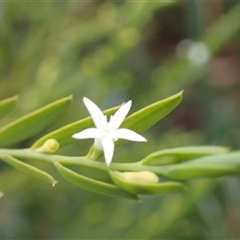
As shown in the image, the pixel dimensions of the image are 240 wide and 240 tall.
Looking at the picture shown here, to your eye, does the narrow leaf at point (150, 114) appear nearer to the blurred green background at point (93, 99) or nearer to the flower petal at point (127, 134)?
the flower petal at point (127, 134)

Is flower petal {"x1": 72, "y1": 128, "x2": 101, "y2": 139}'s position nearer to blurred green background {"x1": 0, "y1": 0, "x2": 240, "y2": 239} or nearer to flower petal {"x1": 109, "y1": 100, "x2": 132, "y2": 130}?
flower petal {"x1": 109, "y1": 100, "x2": 132, "y2": 130}

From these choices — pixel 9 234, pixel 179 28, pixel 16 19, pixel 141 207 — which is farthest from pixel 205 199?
pixel 179 28

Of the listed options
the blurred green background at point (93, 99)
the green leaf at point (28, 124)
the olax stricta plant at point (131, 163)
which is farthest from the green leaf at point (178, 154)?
the blurred green background at point (93, 99)

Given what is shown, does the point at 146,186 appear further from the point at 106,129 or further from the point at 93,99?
the point at 93,99

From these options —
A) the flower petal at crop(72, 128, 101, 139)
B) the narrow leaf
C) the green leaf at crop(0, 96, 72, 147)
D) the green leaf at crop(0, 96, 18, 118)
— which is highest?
the green leaf at crop(0, 96, 18, 118)

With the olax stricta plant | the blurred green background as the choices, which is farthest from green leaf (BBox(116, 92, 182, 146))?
the blurred green background

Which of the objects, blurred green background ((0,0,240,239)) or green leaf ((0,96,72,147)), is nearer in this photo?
green leaf ((0,96,72,147))

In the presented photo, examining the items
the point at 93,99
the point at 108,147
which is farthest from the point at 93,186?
the point at 93,99
